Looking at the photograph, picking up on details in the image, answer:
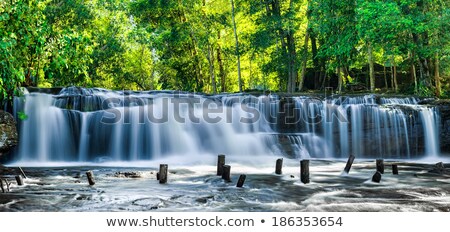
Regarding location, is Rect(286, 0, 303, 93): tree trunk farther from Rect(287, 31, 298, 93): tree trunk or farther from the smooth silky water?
the smooth silky water

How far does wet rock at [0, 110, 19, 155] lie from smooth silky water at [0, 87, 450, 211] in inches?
35.6

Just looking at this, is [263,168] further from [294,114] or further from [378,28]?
[378,28]

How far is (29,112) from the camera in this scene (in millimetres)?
17422

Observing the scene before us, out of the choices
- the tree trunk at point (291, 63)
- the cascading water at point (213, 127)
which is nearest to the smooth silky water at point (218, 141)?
the cascading water at point (213, 127)

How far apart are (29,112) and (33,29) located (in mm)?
8795

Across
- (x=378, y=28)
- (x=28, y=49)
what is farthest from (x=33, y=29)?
(x=378, y=28)

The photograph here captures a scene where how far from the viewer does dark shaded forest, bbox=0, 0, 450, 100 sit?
68.8 feet

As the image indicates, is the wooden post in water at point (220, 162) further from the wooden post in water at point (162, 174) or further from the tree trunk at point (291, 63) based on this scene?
the tree trunk at point (291, 63)

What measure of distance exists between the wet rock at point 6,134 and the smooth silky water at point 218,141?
90 cm

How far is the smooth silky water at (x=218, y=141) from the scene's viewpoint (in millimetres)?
10977

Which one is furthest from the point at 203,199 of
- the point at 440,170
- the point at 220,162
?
the point at 440,170

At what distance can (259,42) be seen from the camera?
28.7 m

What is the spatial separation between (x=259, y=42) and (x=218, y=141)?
474 inches

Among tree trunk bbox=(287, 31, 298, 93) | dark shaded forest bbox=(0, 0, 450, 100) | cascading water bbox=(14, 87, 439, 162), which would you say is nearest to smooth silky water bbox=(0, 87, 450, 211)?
cascading water bbox=(14, 87, 439, 162)
